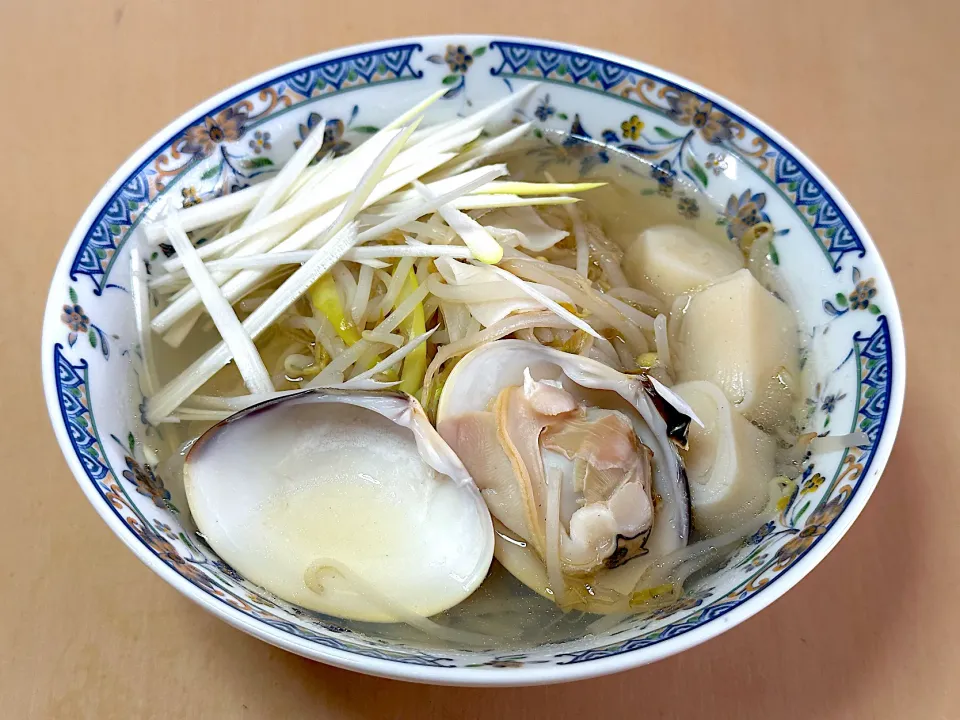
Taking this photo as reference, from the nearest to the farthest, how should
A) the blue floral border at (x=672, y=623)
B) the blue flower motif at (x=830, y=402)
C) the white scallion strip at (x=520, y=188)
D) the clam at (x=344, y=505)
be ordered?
the blue floral border at (x=672, y=623)
the clam at (x=344, y=505)
the blue flower motif at (x=830, y=402)
the white scallion strip at (x=520, y=188)

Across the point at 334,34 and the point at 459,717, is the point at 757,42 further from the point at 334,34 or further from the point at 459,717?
the point at 459,717

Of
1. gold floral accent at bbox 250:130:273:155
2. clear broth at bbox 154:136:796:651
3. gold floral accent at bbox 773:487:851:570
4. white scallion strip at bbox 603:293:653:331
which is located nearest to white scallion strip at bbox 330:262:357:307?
clear broth at bbox 154:136:796:651

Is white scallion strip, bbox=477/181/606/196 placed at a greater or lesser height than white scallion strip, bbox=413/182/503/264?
greater

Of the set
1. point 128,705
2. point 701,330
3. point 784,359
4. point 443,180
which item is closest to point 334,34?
point 443,180

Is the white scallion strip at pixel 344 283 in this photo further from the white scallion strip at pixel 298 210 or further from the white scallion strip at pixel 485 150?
the white scallion strip at pixel 485 150

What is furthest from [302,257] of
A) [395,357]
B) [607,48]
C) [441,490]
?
[607,48]

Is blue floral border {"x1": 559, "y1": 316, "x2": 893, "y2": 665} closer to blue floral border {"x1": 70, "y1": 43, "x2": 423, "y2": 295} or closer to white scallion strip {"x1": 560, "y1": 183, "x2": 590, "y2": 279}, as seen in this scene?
white scallion strip {"x1": 560, "y1": 183, "x2": 590, "y2": 279}

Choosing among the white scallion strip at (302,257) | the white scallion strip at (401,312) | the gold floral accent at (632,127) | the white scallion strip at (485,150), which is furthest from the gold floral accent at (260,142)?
the gold floral accent at (632,127)
